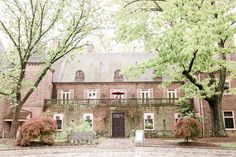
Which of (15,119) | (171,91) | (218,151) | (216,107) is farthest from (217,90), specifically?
(15,119)

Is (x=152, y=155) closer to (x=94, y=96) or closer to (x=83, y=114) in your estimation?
(x=83, y=114)

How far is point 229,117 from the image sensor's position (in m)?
28.4

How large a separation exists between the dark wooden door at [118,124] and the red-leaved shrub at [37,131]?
46.2ft

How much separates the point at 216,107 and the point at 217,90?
4.24 feet

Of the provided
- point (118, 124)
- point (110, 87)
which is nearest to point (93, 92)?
point (110, 87)

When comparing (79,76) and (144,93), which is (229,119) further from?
(79,76)

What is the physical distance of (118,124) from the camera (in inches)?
1249

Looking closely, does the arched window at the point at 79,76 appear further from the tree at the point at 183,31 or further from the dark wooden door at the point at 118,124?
the tree at the point at 183,31

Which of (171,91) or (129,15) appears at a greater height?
(129,15)

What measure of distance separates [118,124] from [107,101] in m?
2.86

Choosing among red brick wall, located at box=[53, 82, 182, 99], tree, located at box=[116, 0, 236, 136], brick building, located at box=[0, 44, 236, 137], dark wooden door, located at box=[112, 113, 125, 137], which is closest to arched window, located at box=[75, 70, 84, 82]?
brick building, located at box=[0, 44, 236, 137]

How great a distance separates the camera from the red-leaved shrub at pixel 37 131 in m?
17.2

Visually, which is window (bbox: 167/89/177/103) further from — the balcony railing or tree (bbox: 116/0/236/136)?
tree (bbox: 116/0/236/136)

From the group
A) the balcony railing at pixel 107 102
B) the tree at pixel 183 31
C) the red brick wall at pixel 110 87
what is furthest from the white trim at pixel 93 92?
the tree at pixel 183 31
